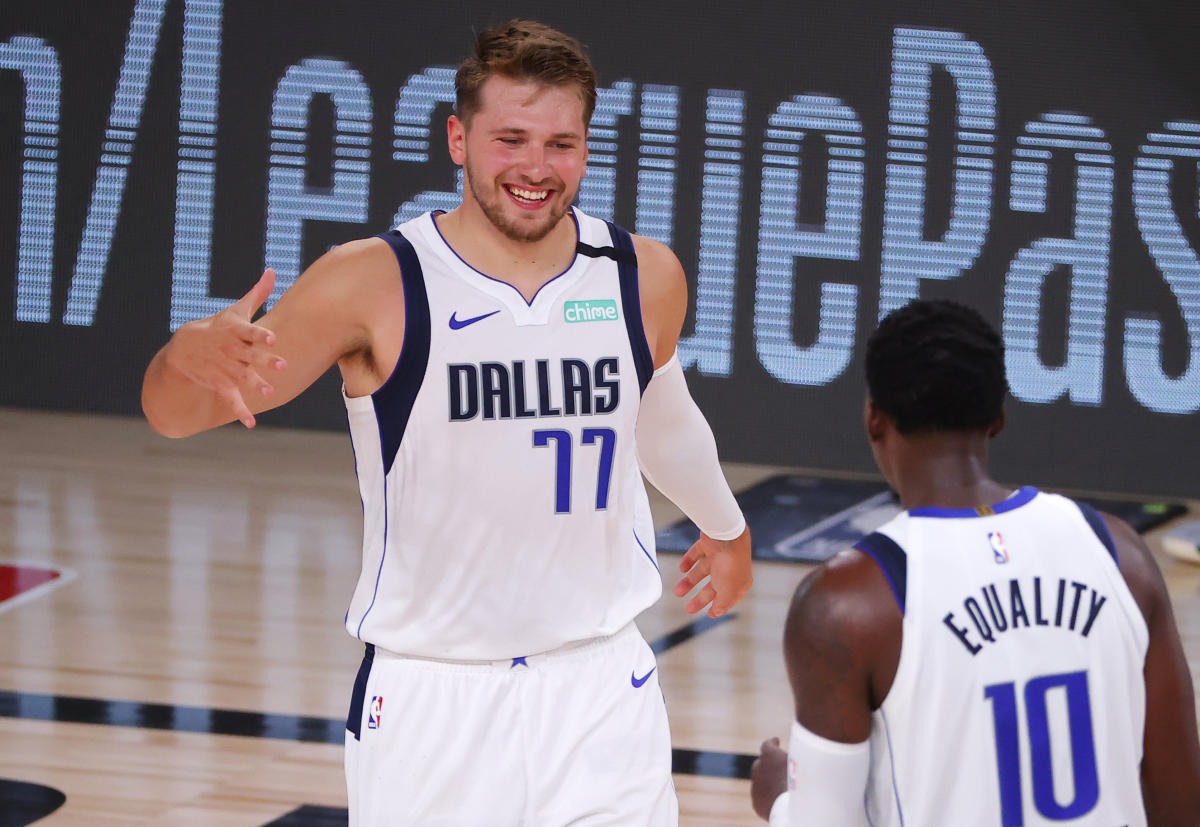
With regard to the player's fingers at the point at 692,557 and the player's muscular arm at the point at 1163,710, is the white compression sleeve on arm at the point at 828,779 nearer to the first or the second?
the player's muscular arm at the point at 1163,710

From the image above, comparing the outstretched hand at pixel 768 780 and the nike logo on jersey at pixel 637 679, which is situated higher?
the outstretched hand at pixel 768 780

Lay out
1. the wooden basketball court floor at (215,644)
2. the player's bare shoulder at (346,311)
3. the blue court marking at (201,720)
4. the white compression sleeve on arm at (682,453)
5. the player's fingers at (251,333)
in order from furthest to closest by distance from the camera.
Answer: the blue court marking at (201,720) → the wooden basketball court floor at (215,644) → the white compression sleeve on arm at (682,453) → the player's bare shoulder at (346,311) → the player's fingers at (251,333)

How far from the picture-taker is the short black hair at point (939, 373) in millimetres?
1973

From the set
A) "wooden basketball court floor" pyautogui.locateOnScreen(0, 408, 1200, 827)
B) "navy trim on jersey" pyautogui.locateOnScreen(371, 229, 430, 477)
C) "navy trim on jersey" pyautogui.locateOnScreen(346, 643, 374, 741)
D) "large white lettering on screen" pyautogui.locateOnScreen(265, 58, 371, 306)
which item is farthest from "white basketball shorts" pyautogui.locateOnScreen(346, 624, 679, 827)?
"large white lettering on screen" pyautogui.locateOnScreen(265, 58, 371, 306)

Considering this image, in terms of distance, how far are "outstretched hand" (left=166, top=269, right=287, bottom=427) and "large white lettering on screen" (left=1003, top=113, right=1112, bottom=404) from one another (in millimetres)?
5861

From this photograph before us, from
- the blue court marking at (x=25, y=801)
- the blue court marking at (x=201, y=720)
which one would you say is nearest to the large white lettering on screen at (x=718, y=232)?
the blue court marking at (x=201, y=720)

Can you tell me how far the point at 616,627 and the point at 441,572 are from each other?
0.30 metres

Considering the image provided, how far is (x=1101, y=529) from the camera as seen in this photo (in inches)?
78.9

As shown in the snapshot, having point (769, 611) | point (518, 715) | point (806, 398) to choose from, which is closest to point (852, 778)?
point (518, 715)

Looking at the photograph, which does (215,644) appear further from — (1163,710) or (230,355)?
(1163,710)

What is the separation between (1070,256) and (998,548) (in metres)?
6.28

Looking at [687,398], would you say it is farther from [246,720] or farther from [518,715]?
[246,720]

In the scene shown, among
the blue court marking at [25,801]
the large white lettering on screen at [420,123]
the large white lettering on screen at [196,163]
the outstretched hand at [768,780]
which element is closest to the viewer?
the outstretched hand at [768,780]

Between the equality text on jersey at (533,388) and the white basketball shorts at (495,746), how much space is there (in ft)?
1.28
